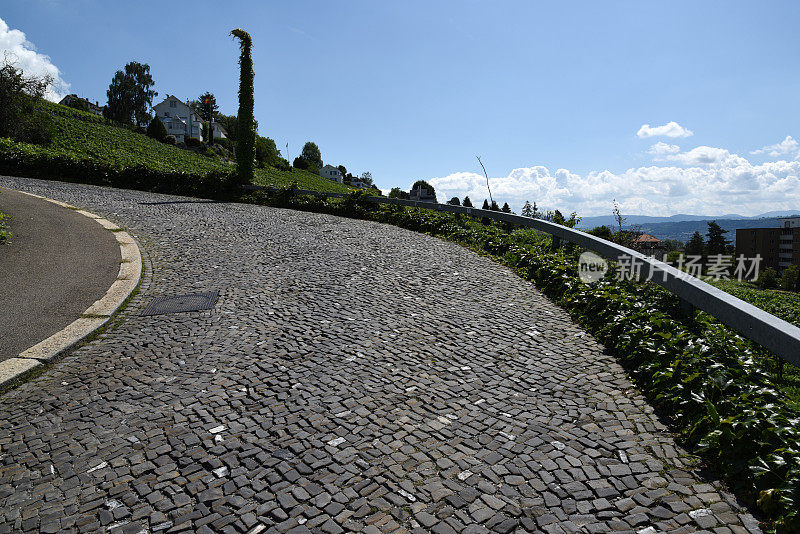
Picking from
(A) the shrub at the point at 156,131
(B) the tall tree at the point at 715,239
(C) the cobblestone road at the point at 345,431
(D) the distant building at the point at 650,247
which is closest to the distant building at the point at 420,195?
(D) the distant building at the point at 650,247

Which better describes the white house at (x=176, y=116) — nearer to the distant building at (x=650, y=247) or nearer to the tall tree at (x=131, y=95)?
the tall tree at (x=131, y=95)

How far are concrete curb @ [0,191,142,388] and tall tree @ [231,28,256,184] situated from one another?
13.8 m

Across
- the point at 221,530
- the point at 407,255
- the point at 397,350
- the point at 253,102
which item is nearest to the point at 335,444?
the point at 221,530

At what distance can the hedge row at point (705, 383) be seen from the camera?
2.57m

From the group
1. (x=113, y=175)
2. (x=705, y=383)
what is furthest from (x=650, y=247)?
(x=113, y=175)

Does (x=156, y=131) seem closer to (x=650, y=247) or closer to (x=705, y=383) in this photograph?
(x=650, y=247)

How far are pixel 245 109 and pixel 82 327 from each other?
19.3 m

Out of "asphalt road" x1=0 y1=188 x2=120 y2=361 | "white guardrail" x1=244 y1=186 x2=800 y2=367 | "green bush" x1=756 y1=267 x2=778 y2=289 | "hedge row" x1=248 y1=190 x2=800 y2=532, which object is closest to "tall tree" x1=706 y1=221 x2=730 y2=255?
"green bush" x1=756 y1=267 x2=778 y2=289

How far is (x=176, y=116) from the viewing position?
105000 mm

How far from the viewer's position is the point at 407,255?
954 cm

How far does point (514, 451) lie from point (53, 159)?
26.1 meters

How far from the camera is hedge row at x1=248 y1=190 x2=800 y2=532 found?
2.57 m

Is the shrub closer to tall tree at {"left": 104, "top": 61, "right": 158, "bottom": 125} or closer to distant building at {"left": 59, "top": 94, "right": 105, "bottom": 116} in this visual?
tall tree at {"left": 104, "top": 61, "right": 158, "bottom": 125}

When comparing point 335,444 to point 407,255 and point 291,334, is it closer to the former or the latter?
point 291,334
